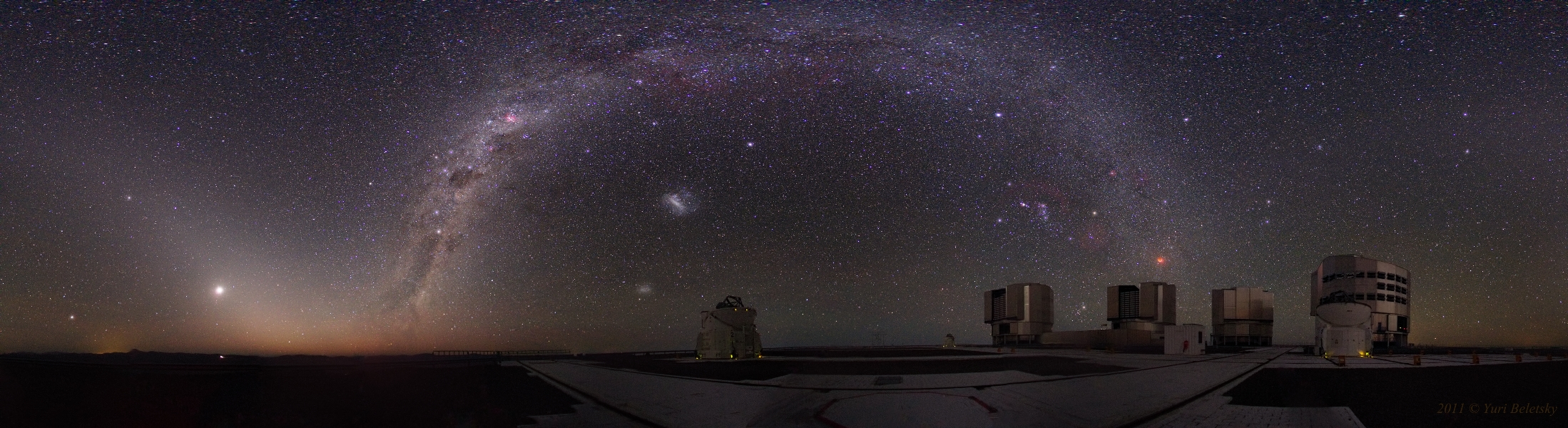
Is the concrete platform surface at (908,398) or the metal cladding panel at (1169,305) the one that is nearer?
the concrete platform surface at (908,398)

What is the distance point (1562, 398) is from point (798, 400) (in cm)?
2045

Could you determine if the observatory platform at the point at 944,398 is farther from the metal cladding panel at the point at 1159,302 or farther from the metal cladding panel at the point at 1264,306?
the metal cladding panel at the point at 1264,306

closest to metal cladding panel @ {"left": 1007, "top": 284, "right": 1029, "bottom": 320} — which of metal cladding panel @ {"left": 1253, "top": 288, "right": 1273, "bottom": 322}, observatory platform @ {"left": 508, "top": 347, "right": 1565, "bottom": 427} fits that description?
metal cladding panel @ {"left": 1253, "top": 288, "right": 1273, "bottom": 322}

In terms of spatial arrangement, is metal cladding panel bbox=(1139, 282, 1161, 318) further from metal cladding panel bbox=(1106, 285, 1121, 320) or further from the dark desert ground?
the dark desert ground

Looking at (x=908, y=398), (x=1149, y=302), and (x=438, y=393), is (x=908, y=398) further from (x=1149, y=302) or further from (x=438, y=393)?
(x=1149, y=302)

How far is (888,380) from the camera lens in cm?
2242

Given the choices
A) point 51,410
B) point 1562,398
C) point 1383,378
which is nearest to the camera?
point 51,410

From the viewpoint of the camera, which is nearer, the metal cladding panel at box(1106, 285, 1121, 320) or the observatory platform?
the observatory platform

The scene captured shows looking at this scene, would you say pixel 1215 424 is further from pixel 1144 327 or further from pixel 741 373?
pixel 1144 327

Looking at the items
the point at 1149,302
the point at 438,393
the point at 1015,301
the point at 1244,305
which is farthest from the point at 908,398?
the point at 1244,305

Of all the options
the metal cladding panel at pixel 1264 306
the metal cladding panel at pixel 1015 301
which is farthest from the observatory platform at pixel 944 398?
the metal cladding panel at pixel 1015 301

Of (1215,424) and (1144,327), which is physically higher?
(1215,424)

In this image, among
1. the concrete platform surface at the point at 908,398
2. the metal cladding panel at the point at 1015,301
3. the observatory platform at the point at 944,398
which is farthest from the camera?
the metal cladding panel at the point at 1015,301

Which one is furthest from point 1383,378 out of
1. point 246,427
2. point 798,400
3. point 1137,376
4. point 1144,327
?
point 1144,327
